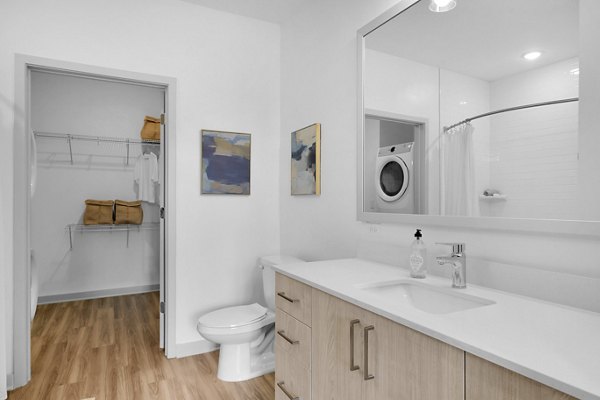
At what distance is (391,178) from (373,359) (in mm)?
998

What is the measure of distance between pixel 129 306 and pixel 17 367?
174cm

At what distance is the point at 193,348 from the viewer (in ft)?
9.09

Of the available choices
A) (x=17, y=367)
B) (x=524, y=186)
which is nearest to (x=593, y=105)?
(x=524, y=186)

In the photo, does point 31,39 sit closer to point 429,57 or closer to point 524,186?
point 429,57

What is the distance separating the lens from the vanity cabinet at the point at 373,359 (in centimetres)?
92

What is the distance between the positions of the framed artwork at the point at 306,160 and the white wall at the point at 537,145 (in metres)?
1.28

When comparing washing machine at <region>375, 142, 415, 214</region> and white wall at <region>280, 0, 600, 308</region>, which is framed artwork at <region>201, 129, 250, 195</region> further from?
washing machine at <region>375, 142, 415, 214</region>

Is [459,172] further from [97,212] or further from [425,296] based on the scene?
[97,212]

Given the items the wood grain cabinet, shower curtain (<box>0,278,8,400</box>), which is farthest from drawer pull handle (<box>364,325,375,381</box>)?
shower curtain (<box>0,278,8,400</box>)

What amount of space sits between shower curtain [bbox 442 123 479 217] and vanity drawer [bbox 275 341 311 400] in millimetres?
932

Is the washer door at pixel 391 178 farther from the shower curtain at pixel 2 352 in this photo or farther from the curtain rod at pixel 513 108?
the shower curtain at pixel 2 352

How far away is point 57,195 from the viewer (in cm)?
409

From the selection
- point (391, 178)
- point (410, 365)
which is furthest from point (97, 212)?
point (410, 365)

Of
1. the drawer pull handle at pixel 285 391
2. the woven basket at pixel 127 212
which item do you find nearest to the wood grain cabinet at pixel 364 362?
the drawer pull handle at pixel 285 391
